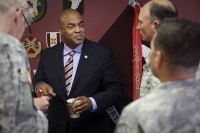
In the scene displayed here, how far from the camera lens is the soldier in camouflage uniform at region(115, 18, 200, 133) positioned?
47.3 inches

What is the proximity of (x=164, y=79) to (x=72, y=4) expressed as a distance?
2.05 meters

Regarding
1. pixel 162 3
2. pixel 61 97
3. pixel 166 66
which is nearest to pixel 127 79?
pixel 61 97

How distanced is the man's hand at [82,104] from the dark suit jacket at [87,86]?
9cm

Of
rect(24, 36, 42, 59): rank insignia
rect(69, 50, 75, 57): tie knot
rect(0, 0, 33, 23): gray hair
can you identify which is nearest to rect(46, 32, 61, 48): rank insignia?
rect(24, 36, 42, 59): rank insignia

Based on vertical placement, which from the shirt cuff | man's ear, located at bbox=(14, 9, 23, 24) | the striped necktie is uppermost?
man's ear, located at bbox=(14, 9, 23, 24)

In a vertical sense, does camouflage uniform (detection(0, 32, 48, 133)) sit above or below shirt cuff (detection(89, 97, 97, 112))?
above

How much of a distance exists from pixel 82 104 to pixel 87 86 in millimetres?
264

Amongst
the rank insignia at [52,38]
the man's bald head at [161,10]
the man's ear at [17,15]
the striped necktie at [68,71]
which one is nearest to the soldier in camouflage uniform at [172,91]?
the man's ear at [17,15]

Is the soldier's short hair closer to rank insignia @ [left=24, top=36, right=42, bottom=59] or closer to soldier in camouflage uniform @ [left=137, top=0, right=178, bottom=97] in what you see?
soldier in camouflage uniform @ [left=137, top=0, right=178, bottom=97]

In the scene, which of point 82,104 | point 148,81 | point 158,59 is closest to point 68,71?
point 82,104

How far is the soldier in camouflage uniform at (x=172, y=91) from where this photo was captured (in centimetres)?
120

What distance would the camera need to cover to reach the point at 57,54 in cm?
281

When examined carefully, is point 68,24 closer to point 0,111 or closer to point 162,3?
point 162,3

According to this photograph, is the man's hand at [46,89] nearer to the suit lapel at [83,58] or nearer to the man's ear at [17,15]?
the suit lapel at [83,58]
